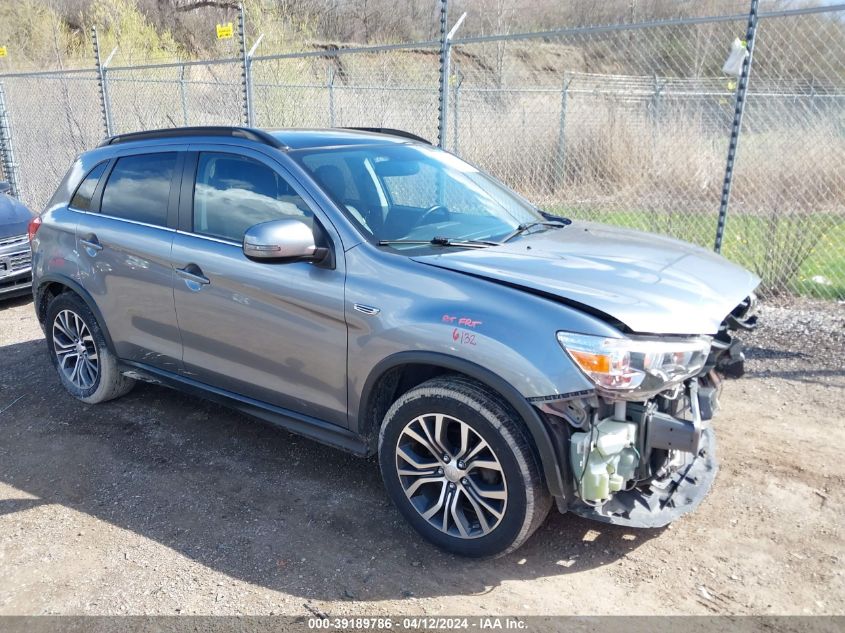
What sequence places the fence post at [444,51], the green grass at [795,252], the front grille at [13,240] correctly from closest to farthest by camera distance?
the fence post at [444,51], the green grass at [795,252], the front grille at [13,240]

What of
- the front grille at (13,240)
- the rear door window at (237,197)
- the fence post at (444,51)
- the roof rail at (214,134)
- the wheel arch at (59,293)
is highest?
the fence post at (444,51)

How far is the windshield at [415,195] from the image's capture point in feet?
11.8

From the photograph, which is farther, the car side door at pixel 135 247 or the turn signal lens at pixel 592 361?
the car side door at pixel 135 247

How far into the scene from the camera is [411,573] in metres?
3.11

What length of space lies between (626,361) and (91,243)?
3516mm

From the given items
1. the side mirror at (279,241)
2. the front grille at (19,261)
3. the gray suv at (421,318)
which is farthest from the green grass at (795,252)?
the front grille at (19,261)

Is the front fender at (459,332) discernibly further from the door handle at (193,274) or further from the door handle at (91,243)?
the door handle at (91,243)

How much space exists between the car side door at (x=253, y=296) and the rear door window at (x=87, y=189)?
1.03m

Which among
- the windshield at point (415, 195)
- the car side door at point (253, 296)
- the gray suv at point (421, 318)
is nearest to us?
the gray suv at point (421, 318)

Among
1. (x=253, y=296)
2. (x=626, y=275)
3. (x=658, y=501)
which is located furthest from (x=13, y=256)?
(x=658, y=501)

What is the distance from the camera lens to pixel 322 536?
3.39 m

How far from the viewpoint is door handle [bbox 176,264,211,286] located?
3.87 meters

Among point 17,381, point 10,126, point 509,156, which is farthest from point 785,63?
point 10,126

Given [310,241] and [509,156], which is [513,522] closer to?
[310,241]
